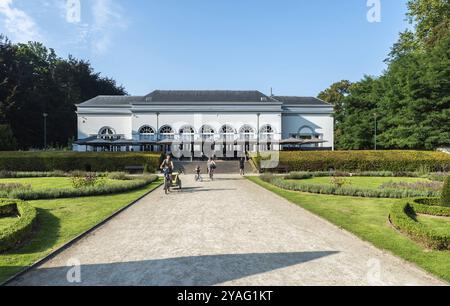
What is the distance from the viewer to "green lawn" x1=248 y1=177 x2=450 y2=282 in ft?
19.1

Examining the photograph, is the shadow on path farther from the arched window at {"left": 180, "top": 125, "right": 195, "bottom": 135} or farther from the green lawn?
the arched window at {"left": 180, "top": 125, "right": 195, "bottom": 135}

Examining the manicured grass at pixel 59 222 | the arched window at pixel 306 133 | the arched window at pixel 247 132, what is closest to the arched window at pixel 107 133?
Result: the arched window at pixel 247 132

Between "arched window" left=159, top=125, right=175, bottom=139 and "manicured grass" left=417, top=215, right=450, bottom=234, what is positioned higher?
"arched window" left=159, top=125, right=175, bottom=139

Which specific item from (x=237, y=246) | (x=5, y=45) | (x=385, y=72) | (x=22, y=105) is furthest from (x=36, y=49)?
(x=237, y=246)

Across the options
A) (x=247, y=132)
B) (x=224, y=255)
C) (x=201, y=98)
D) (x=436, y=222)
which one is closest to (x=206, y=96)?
(x=201, y=98)

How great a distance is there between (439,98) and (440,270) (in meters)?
34.5

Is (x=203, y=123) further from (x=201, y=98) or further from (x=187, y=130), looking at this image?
(x=201, y=98)

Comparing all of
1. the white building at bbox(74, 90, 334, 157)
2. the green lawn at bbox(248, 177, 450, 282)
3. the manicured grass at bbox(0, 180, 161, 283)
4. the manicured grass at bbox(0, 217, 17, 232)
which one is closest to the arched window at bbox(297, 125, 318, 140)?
the white building at bbox(74, 90, 334, 157)

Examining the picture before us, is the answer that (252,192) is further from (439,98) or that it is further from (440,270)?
(439,98)

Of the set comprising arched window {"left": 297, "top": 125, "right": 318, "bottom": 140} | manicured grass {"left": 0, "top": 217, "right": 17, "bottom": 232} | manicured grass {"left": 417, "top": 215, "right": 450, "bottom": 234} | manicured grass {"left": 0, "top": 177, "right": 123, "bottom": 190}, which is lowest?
manicured grass {"left": 0, "top": 217, "right": 17, "bottom": 232}

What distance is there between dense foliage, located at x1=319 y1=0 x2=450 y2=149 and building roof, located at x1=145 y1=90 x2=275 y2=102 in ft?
43.9

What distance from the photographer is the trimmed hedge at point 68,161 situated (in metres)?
27.6

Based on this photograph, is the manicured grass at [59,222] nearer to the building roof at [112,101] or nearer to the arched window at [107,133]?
the arched window at [107,133]
